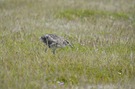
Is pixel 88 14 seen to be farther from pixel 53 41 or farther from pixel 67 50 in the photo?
pixel 53 41

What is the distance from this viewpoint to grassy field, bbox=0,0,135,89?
6078 millimetres

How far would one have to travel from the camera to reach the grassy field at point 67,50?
6.08m

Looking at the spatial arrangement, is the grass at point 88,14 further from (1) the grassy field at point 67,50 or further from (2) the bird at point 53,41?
(2) the bird at point 53,41

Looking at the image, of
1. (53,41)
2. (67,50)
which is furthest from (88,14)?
(53,41)

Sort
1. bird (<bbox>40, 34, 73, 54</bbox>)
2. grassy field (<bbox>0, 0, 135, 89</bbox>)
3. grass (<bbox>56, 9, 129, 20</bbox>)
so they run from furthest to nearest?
1. grass (<bbox>56, 9, 129, 20</bbox>)
2. bird (<bbox>40, 34, 73, 54</bbox>)
3. grassy field (<bbox>0, 0, 135, 89</bbox>)

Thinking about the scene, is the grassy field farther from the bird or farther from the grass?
the bird

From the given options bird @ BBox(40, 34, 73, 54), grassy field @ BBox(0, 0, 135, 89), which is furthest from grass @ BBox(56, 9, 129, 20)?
bird @ BBox(40, 34, 73, 54)

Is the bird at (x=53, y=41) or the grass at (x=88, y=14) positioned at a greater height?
the bird at (x=53, y=41)

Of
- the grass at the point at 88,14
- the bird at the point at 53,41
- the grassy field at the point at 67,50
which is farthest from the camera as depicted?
the grass at the point at 88,14

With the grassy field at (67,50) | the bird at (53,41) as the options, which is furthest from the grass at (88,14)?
the bird at (53,41)

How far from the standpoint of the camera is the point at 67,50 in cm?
782

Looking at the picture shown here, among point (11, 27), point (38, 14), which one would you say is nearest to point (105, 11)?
point (38, 14)

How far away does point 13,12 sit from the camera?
41.7 ft

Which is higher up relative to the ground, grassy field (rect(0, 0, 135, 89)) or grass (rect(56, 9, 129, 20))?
grassy field (rect(0, 0, 135, 89))
